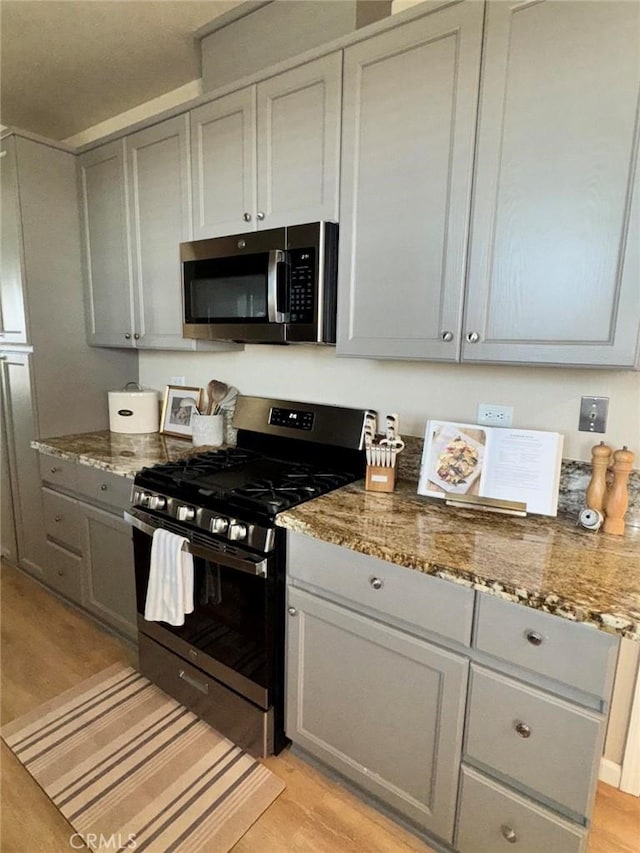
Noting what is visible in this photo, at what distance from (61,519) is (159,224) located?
158cm

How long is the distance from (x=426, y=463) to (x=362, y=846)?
1178mm

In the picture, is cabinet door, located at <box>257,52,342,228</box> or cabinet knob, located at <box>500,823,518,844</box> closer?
cabinet knob, located at <box>500,823,518,844</box>

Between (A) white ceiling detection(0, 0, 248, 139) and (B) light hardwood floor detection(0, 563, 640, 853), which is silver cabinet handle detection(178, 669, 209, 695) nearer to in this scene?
(B) light hardwood floor detection(0, 563, 640, 853)

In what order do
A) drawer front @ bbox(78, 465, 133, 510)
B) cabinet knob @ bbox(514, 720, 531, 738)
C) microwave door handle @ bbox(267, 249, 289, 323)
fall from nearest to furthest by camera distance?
cabinet knob @ bbox(514, 720, 531, 738) → microwave door handle @ bbox(267, 249, 289, 323) → drawer front @ bbox(78, 465, 133, 510)

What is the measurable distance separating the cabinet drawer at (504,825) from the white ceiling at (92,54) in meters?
2.78

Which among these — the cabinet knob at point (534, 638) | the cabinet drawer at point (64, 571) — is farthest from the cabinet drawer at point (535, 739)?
the cabinet drawer at point (64, 571)

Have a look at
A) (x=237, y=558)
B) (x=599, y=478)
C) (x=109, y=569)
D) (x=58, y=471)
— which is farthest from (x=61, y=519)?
(x=599, y=478)

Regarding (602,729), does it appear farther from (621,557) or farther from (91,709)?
(91,709)

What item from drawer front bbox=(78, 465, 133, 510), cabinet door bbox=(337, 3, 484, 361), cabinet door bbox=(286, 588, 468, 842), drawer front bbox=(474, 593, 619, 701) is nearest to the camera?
drawer front bbox=(474, 593, 619, 701)

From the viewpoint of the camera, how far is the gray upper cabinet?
62.1 inches

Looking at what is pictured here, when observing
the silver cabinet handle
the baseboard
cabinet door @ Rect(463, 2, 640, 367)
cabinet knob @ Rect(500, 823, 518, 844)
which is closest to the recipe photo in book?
cabinet door @ Rect(463, 2, 640, 367)

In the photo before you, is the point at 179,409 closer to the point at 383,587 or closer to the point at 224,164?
the point at 224,164

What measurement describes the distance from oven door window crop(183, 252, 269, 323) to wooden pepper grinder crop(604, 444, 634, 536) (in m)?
1.29

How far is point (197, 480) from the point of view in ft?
5.65
